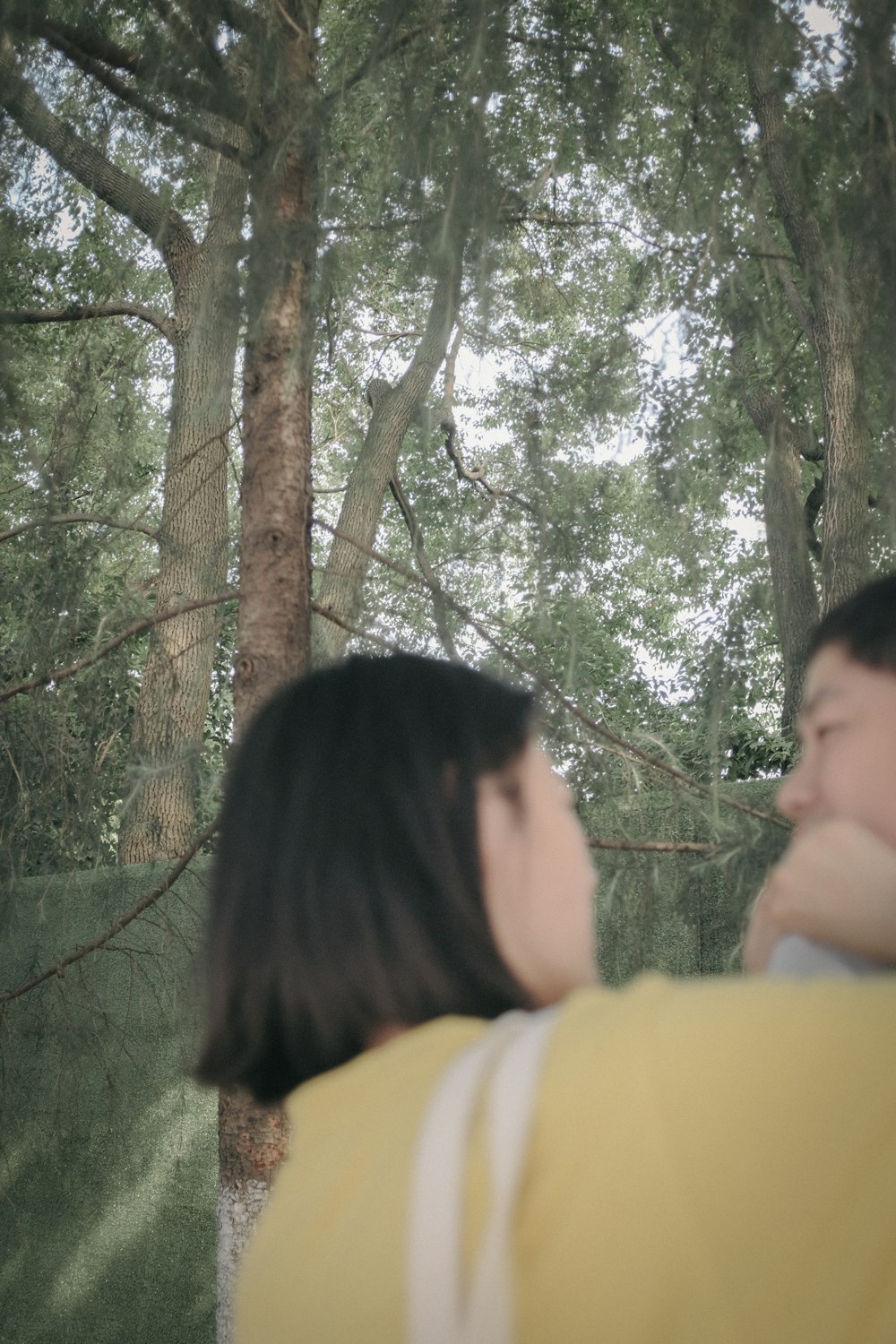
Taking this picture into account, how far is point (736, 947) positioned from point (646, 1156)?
7.44ft

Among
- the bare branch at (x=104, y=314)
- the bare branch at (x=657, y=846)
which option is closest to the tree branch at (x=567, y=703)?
the bare branch at (x=657, y=846)

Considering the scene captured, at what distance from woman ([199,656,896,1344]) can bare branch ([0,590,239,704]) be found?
184 centimetres

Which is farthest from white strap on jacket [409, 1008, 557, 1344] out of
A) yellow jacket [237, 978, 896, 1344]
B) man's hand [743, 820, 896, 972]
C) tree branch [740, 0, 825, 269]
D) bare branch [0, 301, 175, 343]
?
bare branch [0, 301, 175, 343]

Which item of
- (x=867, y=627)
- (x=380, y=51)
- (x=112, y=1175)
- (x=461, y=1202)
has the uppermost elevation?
(x=380, y=51)

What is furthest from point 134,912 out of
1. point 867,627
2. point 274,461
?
point 867,627

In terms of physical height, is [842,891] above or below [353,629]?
below

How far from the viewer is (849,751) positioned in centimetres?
82

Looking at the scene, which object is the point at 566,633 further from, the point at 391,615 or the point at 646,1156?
the point at 646,1156

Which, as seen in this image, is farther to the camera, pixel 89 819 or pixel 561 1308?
pixel 89 819

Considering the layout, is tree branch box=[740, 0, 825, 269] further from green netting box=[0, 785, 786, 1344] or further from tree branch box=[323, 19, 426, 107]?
green netting box=[0, 785, 786, 1344]

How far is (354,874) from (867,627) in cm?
41

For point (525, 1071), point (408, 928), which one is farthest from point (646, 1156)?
point (408, 928)

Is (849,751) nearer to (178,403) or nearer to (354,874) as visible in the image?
(354,874)

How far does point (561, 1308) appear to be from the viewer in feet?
1.66
